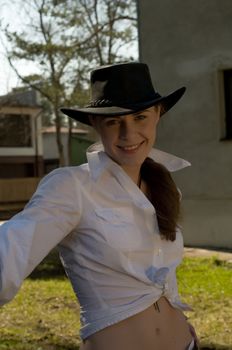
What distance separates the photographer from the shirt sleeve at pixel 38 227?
5.71 feet

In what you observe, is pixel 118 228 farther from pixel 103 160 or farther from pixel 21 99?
pixel 21 99

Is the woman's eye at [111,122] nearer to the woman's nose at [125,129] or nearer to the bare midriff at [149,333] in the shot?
the woman's nose at [125,129]

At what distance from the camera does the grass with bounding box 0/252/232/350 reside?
215 inches

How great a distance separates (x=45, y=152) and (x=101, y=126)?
46.2 meters

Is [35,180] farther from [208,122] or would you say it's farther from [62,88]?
[208,122]

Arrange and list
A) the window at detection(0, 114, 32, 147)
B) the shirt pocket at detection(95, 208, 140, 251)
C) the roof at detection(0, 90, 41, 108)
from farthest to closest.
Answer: the window at detection(0, 114, 32, 147), the roof at detection(0, 90, 41, 108), the shirt pocket at detection(95, 208, 140, 251)

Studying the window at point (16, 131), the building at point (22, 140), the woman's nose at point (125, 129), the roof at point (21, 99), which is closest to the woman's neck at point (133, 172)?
the woman's nose at point (125, 129)

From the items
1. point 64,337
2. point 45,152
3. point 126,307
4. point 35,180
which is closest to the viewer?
point 126,307

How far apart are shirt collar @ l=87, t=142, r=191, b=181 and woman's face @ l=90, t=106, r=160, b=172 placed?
0.10 feet

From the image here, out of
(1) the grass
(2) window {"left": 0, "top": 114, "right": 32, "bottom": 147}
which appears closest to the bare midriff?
(1) the grass

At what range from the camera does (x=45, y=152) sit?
157 feet

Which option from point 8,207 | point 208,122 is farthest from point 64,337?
point 8,207

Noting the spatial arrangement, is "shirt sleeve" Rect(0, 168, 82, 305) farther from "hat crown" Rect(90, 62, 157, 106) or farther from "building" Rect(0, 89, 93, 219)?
"building" Rect(0, 89, 93, 219)

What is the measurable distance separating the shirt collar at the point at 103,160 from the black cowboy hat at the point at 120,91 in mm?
120
